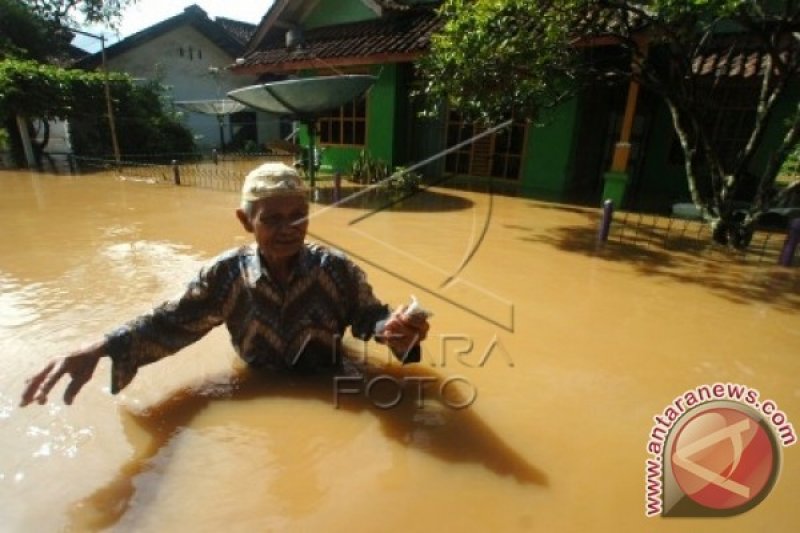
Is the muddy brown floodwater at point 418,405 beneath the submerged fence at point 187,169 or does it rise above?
beneath

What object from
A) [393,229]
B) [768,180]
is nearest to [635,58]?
[768,180]

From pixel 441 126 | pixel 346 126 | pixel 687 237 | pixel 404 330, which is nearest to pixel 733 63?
pixel 687 237

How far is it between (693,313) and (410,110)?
9864mm

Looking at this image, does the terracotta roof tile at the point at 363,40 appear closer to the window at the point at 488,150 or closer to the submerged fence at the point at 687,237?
the window at the point at 488,150

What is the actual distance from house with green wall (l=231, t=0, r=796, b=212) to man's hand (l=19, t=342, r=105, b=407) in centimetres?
924

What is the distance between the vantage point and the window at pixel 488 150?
38.5 feet

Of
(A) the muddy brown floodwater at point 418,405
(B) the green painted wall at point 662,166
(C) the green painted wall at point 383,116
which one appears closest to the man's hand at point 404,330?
(A) the muddy brown floodwater at point 418,405

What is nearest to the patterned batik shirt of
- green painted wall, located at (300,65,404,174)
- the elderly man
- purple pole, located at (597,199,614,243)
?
the elderly man

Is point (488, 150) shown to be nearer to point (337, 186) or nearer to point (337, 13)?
point (337, 186)

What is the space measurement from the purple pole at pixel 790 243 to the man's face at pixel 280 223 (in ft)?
20.3

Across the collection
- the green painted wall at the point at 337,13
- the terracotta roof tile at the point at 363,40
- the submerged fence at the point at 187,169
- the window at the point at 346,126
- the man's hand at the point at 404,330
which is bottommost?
the submerged fence at the point at 187,169

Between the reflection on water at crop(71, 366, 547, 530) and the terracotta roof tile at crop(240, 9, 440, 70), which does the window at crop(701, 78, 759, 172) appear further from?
the reflection on water at crop(71, 366, 547, 530)

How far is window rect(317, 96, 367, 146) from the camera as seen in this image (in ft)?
44.2

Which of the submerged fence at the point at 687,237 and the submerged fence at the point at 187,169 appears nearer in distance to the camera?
the submerged fence at the point at 687,237
